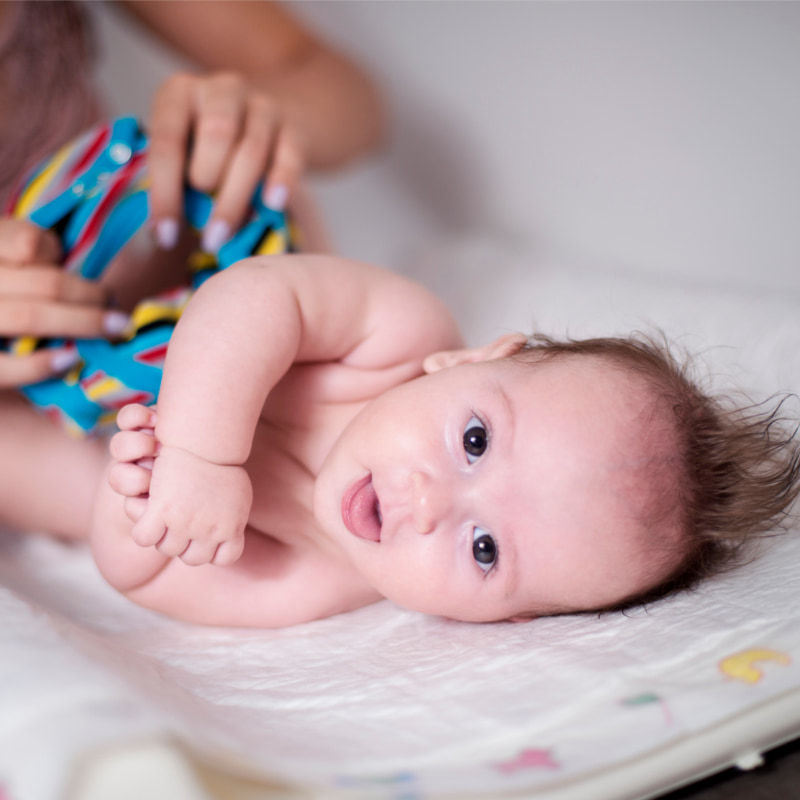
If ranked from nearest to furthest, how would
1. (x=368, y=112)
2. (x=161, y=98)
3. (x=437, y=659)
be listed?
(x=437, y=659)
(x=161, y=98)
(x=368, y=112)

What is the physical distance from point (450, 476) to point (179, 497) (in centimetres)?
29

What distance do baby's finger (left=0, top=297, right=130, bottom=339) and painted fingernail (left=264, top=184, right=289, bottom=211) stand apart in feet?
0.98

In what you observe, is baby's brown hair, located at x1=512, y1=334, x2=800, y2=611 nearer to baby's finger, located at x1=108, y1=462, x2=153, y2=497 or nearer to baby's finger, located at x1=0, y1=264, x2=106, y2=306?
baby's finger, located at x1=108, y1=462, x2=153, y2=497

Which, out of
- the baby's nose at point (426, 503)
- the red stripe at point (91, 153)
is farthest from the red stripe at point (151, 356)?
the baby's nose at point (426, 503)

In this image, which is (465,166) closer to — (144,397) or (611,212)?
(611,212)

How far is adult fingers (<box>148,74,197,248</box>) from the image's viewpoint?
1108mm

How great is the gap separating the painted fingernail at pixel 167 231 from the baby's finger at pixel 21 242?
0.53 ft

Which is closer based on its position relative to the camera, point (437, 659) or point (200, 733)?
point (200, 733)

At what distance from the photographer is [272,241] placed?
1172 millimetres

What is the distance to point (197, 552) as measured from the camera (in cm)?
84

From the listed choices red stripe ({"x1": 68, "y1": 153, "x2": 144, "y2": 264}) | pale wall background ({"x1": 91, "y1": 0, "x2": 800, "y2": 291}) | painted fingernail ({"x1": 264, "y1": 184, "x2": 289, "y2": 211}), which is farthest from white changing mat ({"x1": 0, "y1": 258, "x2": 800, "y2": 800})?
pale wall background ({"x1": 91, "y1": 0, "x2": 800, "y2": 291})

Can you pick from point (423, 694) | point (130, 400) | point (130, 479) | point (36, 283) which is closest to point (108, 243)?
point (36, 283)

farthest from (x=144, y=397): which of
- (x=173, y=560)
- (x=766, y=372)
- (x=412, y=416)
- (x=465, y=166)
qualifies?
(x=465, y=166)

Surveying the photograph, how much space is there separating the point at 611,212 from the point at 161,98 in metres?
0.92
